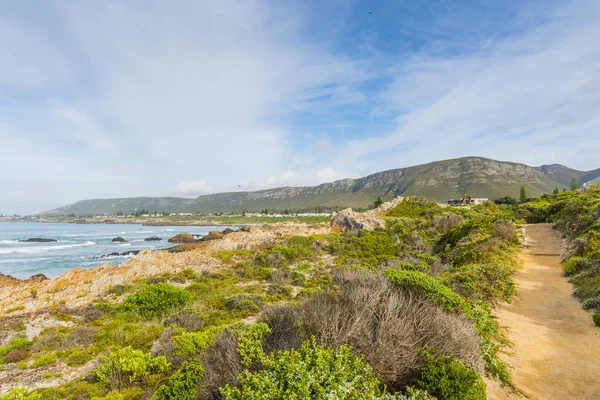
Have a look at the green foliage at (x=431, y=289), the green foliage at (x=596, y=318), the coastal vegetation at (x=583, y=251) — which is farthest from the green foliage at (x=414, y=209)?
the green foliage at (x=431, y=289)

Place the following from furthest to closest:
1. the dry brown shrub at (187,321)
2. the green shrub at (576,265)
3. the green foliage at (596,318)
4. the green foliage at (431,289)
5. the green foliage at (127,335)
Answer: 1. the green shrub at (576,265)
2. the dry brown shrub at (187,321)
3. the green foliage at (127,335)
4. the green foliage at (596,318)
5. the green foliage at (431,289)

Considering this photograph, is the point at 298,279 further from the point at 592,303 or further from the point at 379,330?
the point at 379,330

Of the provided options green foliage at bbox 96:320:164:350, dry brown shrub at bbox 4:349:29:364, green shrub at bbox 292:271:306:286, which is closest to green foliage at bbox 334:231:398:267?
green shrub at bbox 292:271:306:286

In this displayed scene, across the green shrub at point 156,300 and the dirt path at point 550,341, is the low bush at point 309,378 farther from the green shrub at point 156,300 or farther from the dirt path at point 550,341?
the green shrub at point 156,300

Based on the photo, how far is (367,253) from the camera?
25609 millimetres

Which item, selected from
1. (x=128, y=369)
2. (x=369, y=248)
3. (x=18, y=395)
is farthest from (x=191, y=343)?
(x=369, y=248)

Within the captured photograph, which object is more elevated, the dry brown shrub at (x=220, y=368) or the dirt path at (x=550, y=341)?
the dry brown shrub at (x=220, y=368)

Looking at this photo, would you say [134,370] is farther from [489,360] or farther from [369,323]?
[489,360]

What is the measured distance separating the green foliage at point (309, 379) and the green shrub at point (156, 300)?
36.3 feet

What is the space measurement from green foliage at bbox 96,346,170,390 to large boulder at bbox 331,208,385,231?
94.5ft

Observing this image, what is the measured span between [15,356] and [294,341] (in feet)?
34.3

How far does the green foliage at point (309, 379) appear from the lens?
3572 millimetres

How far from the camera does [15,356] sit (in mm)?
9539

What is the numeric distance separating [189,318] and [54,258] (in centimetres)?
4353
